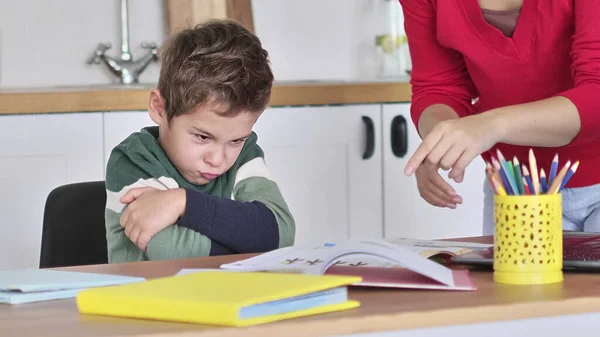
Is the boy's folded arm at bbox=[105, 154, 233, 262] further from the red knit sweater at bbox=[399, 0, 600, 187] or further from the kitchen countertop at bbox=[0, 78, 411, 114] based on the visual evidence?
the kitchen countertop at bbox=[0, 78, 411, 114]

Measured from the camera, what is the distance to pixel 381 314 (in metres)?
0.87

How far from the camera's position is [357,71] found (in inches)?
139

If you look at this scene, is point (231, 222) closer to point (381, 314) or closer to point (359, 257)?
point (359, 257)

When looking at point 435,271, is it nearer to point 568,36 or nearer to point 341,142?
point 568,36

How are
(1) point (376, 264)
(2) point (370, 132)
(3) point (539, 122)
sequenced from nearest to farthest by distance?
1. (1) point (376, 264)
2. (3) point (539, 122)
3. (2) point (370, 132)

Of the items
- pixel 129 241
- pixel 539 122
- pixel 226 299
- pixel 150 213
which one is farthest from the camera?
pixel 129 241

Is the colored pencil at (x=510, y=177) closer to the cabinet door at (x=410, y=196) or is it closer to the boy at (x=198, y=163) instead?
the boy at (x=198, y=163)

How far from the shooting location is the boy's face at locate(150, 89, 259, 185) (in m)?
1.53

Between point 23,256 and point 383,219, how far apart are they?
109cm

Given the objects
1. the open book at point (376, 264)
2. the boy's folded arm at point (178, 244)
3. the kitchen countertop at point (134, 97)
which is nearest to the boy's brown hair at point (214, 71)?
the boy's folded arm at point (178, 244)

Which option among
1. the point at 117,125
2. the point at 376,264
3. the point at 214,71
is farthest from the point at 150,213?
the point at 117,125

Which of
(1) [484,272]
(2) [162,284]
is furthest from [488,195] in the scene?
(2) [162,284]

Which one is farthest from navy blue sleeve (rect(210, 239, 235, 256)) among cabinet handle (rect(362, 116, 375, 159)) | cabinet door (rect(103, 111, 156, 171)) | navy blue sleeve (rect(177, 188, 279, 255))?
cabinet handle (rect(362, 116, 375, 159))

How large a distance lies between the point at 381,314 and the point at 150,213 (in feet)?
2.08
